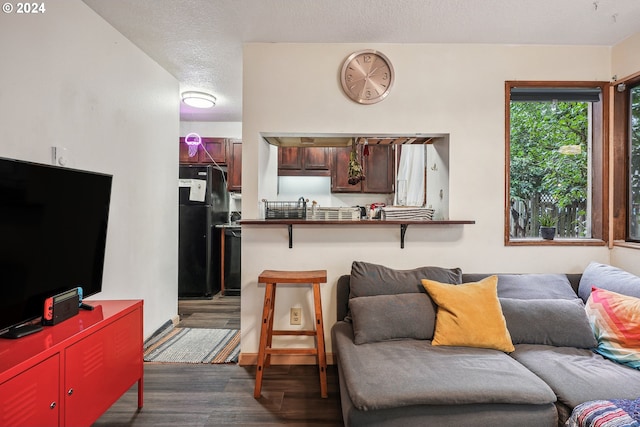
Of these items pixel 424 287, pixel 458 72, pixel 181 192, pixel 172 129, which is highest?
pixel 458 72

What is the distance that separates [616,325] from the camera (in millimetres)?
1808

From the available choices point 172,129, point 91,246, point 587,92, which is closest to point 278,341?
point 91,246

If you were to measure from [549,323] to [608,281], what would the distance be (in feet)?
1.78

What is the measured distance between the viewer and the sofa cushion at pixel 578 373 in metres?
1.46

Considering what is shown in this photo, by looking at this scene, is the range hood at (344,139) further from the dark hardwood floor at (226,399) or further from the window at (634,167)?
the dark hardwood floor at (226,399)

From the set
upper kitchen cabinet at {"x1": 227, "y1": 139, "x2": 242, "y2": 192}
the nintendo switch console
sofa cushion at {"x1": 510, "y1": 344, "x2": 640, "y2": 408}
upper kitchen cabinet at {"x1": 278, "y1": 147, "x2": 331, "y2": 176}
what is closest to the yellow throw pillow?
sofa cushion at {"x1": 510, "y1": 344, "x2": 640, "y2": 408}

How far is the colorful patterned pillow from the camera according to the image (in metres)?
1.72

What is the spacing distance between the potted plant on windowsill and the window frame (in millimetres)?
410

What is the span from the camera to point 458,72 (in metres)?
2.49

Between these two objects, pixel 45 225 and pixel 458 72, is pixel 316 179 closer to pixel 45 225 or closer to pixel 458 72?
pixel 458 72

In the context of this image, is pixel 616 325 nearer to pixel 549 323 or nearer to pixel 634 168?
pixel 549 323

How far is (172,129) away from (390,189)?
2.54 metres

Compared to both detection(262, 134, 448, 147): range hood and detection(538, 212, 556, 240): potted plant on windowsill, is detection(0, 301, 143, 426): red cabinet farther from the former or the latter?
detection(538, 212, 556, 240): potted plant on windowsill

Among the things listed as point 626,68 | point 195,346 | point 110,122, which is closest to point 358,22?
point 110,122
